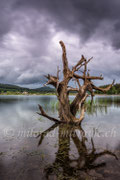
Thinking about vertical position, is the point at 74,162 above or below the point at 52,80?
below

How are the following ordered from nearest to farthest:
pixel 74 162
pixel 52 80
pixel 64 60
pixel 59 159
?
1. pixel 74 162
2. pixel 59 159
3. pixel 52 80
4. pixel 64 60

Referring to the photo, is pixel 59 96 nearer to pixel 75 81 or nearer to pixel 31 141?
pixel 75 81

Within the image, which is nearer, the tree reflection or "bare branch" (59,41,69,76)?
the tree reflection

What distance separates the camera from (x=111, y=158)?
7.09 metres

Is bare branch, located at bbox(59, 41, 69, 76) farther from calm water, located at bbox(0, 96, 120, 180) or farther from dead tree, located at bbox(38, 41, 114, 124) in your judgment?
calm water, located at bbox(0, 96, 120, 180)

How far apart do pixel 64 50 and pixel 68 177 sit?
12.9 m

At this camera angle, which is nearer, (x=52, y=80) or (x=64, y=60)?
(x=52, y=80)

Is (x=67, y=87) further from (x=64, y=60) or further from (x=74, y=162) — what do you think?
(x=74, y=162)

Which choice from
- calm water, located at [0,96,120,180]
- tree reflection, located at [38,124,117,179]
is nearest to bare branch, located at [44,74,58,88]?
calm water, located at [0,96,120,180]

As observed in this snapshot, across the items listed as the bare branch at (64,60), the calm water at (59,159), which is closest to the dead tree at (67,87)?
the bare branch at (64,60)

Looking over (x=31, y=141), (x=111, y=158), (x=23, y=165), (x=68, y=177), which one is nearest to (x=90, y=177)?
(x=68, y=177)

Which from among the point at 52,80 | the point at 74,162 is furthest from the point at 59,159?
the point at 52,80

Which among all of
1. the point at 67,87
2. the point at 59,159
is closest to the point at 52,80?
the point at 67,87

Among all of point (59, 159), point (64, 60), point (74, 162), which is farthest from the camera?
point (64, 60)
